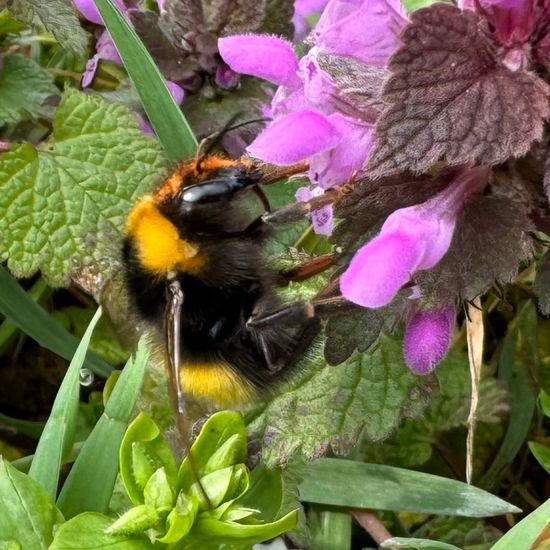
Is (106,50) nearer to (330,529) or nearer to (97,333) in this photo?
(97,333)

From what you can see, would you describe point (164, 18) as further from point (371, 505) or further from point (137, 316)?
point (371, 505)

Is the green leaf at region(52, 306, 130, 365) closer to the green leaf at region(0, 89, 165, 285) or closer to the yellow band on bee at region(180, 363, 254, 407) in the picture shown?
the green leaf at region(0, 89, 165, 285)

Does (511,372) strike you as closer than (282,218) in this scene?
No

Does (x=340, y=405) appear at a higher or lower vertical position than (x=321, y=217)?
lower

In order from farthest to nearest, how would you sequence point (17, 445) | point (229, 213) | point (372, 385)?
point (17, 445), point (372, 385), point (229, 213)

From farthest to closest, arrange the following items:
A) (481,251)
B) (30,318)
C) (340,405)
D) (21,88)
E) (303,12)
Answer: (21,88) < (30,318) < (303,12) < (340,405) < (481,251)

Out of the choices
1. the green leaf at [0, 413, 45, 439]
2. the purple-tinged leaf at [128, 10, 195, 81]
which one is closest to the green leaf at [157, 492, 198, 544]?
the green leaf at [0, 413, 45, 439]

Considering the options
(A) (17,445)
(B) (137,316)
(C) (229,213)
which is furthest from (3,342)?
(C) (229,213)

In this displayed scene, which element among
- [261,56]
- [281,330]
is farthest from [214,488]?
[261,56]
